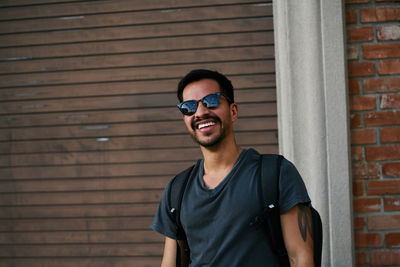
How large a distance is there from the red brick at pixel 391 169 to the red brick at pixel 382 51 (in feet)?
2.51

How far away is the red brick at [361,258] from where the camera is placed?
8.39 feet

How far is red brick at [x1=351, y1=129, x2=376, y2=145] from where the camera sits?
2.58 m

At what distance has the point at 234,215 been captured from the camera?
5.87 feet

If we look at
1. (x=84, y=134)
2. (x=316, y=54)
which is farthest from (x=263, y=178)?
(x=84, y=134)

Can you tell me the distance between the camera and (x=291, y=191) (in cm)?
176

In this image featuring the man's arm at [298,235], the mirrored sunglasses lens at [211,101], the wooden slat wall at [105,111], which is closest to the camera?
the man's arm at [298,235]

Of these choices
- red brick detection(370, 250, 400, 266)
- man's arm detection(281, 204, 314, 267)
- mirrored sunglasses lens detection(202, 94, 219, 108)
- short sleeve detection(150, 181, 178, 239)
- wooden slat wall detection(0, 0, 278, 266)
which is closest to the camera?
man's arm detection(281, 204, 314, 267)

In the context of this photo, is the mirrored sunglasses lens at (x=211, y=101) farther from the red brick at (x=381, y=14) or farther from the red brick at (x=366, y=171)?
the red brick at (x=381, y=14)

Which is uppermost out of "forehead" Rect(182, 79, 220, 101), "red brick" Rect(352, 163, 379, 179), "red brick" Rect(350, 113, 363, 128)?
"forehead" Rect(182, 79, 220, 101)

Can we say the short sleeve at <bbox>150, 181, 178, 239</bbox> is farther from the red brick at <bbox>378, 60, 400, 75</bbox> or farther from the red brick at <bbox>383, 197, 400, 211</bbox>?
the red brick at <bbox>378, 60, 400, 75</bbox>

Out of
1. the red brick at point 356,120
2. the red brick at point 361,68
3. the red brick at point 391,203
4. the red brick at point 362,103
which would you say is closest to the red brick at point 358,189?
the red brick at point 391,203

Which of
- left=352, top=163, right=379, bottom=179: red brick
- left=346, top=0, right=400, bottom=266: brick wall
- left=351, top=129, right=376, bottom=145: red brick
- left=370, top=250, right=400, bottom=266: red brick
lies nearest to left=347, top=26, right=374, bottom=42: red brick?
left=346, top=0, right=400, bottom=266: brick wall

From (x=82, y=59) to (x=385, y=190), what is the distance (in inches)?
114

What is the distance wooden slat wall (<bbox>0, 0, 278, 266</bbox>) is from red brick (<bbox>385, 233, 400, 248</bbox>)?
1.20m
